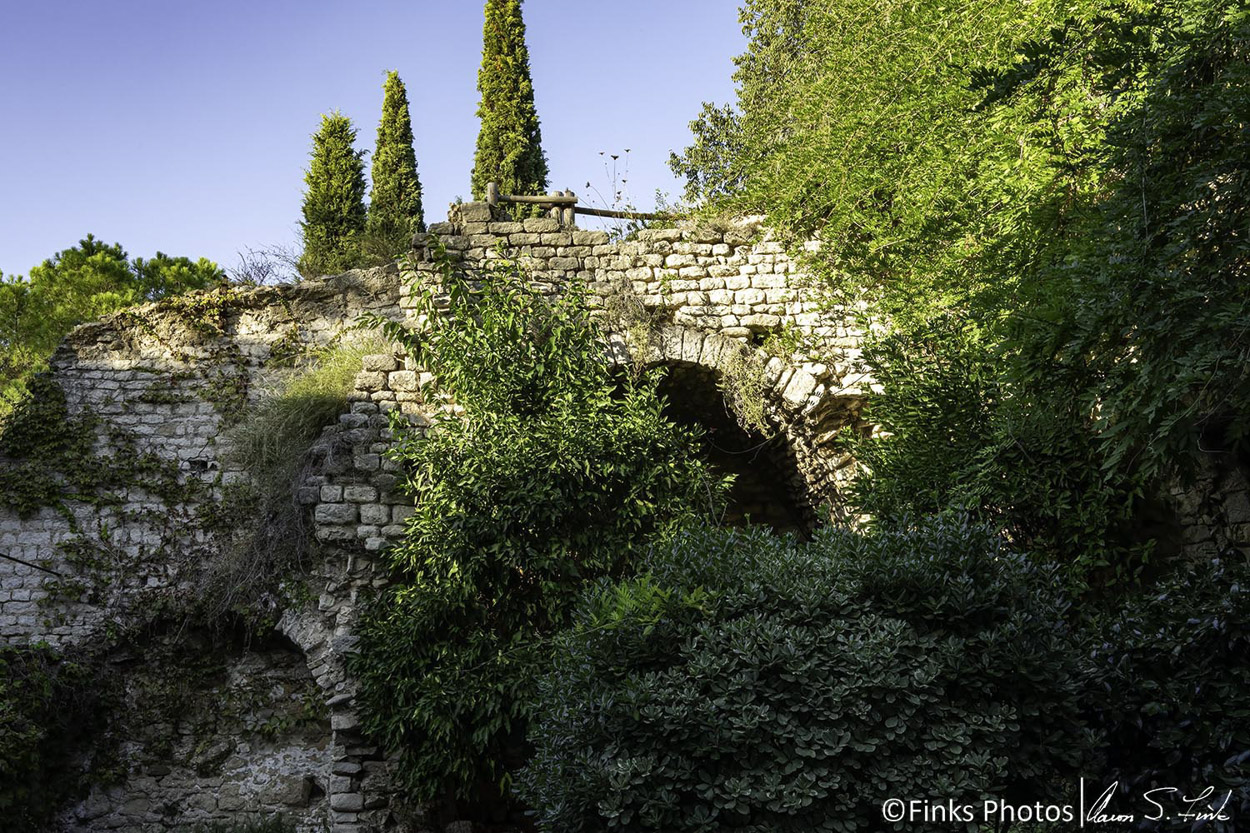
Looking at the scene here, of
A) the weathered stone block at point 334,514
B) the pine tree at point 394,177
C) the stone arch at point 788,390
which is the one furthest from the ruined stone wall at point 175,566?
the pine tree at point 394,177

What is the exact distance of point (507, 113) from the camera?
14.5 metres

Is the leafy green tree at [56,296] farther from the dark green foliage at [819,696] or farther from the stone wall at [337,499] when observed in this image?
the dark green foliage at [819,696]

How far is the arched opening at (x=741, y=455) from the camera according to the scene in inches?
323

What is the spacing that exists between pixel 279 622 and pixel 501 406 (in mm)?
2648

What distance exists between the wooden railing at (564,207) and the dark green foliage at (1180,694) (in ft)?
17.6

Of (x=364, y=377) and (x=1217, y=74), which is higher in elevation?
(x=1217, y=74)

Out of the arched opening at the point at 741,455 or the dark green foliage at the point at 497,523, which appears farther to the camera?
the arched opening at the point at 741,455

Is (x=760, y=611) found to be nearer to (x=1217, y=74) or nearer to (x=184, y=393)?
(x=1217, y=74)

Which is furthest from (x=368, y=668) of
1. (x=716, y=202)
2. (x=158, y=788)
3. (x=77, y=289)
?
(x=77, y=289)

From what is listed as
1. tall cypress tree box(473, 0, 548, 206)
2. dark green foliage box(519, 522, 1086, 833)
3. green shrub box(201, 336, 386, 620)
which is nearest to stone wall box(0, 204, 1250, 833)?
green shrub box(201, 336, 386, 620)

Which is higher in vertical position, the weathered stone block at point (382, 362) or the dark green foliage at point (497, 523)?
the weathered stone block at point (382, 362)

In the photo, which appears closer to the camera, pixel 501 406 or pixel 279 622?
pixel 501 406

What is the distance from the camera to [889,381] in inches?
270
